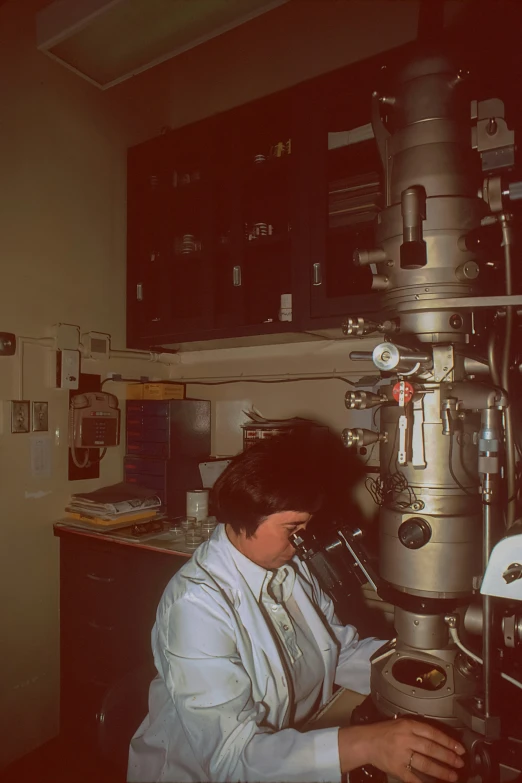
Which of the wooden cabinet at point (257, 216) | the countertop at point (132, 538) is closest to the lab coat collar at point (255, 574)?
the countertop at point (132, 538)

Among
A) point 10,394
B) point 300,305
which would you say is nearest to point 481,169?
point 300,305

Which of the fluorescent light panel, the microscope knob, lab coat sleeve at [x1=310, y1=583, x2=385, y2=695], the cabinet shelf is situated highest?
the fluorescent light panel

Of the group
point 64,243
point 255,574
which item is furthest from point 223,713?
point 64,243

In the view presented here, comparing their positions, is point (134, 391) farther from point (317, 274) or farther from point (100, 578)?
point (317, 274)

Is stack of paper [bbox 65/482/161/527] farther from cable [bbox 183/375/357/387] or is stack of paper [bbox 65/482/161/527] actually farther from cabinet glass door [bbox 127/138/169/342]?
cabinet glass door [bbox 127/138/169/342]

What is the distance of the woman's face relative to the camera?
1.14m

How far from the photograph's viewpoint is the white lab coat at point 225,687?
2.85 feet

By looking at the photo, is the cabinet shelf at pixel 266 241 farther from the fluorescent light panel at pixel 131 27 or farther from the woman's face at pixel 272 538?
the woman's face at pixel 272 538

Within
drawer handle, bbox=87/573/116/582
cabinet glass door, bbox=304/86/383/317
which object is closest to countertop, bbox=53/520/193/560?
drawer handle, bbox=87/573/116/582

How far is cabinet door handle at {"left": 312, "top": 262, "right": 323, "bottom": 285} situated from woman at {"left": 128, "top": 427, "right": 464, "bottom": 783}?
0.82m

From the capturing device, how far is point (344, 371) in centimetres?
221

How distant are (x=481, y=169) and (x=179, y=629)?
100cm

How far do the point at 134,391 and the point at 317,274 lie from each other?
1.16 meters

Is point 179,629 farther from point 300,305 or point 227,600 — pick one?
point 300,305
